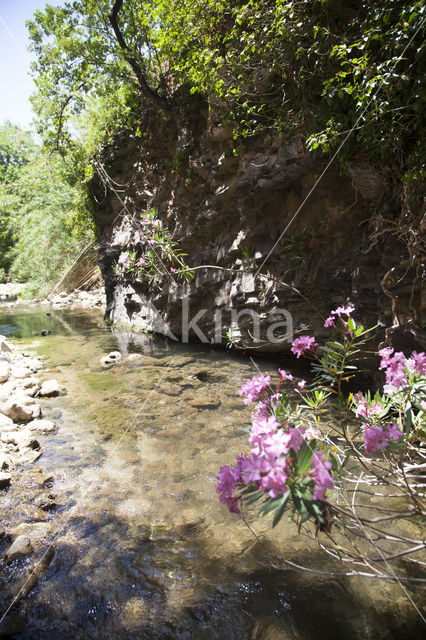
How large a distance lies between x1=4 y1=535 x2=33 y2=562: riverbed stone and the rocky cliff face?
2720 mm

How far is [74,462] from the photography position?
10.4ft

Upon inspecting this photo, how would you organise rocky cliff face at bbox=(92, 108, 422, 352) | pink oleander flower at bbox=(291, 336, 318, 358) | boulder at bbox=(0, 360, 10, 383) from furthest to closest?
boulder at bbox=(0, 360, 10, 383) < rocky cliff face at bbox=(92, 108, 422, 352) < pink oleander flower at bbox=(291, 336, 318, 358)

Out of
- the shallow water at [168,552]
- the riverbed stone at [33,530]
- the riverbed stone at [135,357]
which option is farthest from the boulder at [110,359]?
the riverbed stone at [33,530]

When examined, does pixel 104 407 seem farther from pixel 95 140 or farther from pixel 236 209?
pixel 95 140

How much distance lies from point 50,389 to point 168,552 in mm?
3388

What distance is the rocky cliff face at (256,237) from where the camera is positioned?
162 inches

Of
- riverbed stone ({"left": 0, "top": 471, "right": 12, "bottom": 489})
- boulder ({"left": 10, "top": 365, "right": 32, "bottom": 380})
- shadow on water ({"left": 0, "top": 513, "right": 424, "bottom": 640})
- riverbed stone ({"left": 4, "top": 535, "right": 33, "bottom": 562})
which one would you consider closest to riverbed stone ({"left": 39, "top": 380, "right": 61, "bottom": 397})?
boulder ({"left": 10, "top": 365, "right": 32, "bottom": 380})

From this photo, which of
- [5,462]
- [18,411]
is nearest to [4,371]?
[18,411]

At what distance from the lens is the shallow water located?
1.70 metres

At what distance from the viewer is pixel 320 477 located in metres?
1.15

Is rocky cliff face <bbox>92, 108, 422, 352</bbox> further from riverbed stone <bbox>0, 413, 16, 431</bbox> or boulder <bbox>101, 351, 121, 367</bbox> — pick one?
riverbed stone <bbox>0, 413, 16, 431</bbox>

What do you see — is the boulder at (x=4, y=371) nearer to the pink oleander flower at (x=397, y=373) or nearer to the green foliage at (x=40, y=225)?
the pink oleander flower at (x=397, y=373)

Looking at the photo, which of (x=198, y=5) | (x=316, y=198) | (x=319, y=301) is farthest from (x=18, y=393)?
(x=198, y=5)

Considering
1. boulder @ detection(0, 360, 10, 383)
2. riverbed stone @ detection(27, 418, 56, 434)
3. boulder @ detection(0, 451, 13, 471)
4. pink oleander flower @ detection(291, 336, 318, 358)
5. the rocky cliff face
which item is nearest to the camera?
pink oleander flower @ detection(291, 336, 318, 358)
